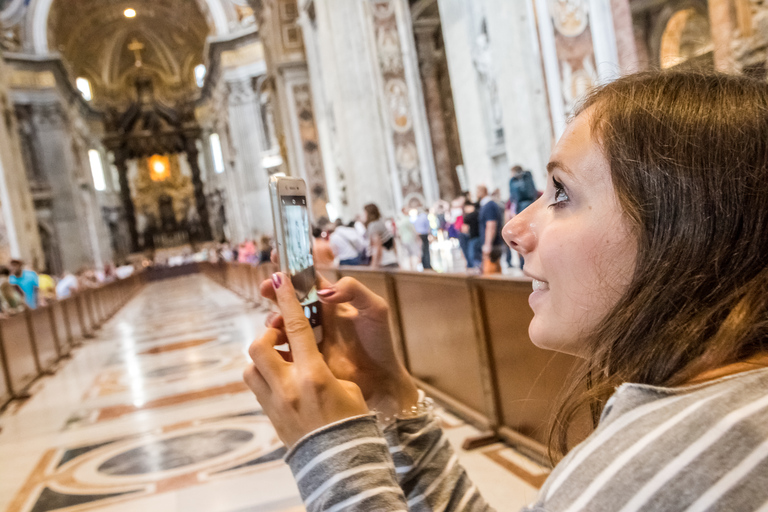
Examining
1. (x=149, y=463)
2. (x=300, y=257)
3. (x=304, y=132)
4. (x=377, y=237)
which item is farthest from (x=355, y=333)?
(x=304, y=132)

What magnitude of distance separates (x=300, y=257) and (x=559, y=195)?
0.56 meters

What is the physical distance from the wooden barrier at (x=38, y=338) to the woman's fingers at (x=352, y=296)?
754 centimetres

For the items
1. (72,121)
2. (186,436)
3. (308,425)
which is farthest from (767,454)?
(72,121)

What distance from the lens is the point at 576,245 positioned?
86cm

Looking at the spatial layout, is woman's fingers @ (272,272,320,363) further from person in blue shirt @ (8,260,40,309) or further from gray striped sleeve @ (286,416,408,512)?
person in blue shirt @ (8,260,40,309)

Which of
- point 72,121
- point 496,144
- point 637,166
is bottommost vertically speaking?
point 637,166

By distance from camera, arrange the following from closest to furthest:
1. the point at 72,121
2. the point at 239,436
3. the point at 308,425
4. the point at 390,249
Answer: the point at 308,425 < the point at 239,436 < the point at 390,249 < the point at 72,121

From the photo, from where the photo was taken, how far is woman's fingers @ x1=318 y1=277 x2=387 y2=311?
129 centimetres

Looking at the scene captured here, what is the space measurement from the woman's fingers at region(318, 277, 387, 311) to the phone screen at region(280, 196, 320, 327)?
0.03m

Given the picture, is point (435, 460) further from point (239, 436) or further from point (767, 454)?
point (239, 436)

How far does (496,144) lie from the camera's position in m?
11.5

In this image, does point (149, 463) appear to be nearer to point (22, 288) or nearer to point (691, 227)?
point (691, 227)

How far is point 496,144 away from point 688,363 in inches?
437

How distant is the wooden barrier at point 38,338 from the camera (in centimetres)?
793
